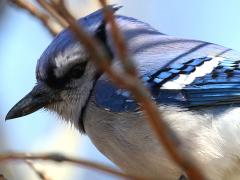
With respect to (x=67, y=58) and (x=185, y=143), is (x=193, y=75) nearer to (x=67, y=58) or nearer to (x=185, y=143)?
Result: (x=185, y=143)

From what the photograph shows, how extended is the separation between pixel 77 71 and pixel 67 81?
47 millimetres

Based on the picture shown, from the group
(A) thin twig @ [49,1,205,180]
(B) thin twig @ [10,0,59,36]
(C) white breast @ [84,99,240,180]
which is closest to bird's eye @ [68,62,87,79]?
(B) thin twig @ [10,0,59,36]

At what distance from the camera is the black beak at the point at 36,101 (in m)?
2.06

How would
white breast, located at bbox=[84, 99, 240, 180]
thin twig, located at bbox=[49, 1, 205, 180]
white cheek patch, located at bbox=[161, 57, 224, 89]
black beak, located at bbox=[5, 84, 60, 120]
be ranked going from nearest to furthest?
1. thin twig, located at bbox=[49, 1, 205, 180]
2. white breast, located at bbox=[84, 99, 240, 180]
3. white cheek patch, located at bbox=[161, 57, 224, 89]
4. black beak, located at bbox=[5, 84, 60, 120]

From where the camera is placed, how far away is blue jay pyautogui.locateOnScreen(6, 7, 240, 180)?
178 centimetres

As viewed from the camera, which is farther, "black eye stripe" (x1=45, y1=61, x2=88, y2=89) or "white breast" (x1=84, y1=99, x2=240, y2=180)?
"black eye stripe" (x1=45, y1=61, x2=88, y2=89)

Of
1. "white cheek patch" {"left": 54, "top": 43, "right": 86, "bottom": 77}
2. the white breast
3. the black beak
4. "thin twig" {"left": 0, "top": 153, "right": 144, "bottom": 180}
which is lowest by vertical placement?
the white breast

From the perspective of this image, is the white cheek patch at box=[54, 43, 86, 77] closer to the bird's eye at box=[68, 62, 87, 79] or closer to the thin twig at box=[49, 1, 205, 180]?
the bird's eye at box=[68, 62, 87, 79]

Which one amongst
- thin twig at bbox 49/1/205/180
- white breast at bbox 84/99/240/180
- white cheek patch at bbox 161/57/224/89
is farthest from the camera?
white cheek patch at bbox 161/57/224/89

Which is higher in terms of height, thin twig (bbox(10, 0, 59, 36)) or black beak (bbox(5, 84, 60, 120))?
thin twig (bbox(10, 0, 59, 36))

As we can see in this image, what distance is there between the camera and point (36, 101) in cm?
208

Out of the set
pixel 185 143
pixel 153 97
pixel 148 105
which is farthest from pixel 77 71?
pixel 148 105

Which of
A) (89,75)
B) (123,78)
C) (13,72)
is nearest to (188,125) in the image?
(89,75)

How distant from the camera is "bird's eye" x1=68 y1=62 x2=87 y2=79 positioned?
2.04 metres
